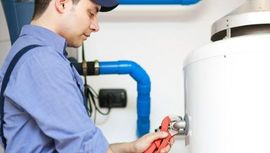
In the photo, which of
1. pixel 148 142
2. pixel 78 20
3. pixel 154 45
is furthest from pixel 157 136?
pixel 154 45

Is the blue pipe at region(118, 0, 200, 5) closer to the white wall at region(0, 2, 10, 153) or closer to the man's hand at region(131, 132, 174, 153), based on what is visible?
the white wall at region(0, 2, 10, 153)

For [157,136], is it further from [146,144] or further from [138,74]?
[138,74]

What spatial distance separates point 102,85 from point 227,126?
2.40 feet

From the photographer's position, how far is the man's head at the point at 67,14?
0.80m

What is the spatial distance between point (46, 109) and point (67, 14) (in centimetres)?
Answer: 24

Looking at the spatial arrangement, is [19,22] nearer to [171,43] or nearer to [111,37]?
[111,37]

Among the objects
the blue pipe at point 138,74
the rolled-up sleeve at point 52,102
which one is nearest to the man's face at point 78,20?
the rolled-up sleeve at point 52,102

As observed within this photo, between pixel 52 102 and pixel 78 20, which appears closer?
pixel 52 102

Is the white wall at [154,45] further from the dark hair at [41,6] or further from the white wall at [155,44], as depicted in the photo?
the dark hair at [41,6]

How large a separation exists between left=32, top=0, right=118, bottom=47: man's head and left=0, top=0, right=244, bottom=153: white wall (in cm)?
62

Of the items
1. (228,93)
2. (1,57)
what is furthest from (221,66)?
(1,57)

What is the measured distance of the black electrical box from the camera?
140 cm

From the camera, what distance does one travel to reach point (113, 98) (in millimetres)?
1405

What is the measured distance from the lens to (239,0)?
1.47 m
